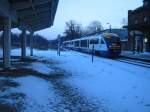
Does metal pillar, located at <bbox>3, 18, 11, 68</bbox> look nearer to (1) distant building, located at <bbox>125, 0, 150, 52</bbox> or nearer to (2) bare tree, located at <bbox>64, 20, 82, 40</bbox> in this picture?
(1) distant building, located at <bbox>125, 0, 150, 52</bbox>

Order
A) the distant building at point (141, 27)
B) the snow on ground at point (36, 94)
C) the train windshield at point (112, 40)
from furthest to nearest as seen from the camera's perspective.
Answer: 1. the distant building at point (141, 27)
2. the train windshield at point (112, 40)
3. the snow on ground at point (36, 94)

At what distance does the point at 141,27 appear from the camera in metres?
51.6

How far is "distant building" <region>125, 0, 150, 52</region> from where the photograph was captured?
51594 millimetres

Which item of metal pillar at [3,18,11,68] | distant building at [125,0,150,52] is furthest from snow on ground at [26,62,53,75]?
distant building at [125,0,150,52]

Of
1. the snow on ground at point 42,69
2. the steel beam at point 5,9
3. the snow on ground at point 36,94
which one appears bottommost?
the snow on ground at point 36,94

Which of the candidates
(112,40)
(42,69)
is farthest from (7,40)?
(112,40)

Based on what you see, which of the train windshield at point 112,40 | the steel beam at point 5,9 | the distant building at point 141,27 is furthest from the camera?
the distant building at point 141,27

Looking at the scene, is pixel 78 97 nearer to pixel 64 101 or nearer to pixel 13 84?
pixel 64 101

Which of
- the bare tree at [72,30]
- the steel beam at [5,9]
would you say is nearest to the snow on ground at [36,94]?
the steel beam at [5,9]

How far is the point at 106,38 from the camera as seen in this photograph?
39.7 meters

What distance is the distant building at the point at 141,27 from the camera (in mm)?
51594

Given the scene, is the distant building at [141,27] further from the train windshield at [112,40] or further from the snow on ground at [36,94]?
the snow on ground at [36,94]

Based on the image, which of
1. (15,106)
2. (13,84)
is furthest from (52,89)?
(15,106)

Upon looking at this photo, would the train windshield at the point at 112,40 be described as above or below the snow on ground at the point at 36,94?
above
